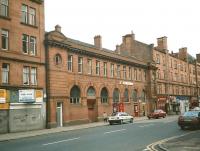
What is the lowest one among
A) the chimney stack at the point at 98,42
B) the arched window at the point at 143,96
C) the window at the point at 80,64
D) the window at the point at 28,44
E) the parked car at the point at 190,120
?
the parked car at the point at 190,120

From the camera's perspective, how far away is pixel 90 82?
148ft

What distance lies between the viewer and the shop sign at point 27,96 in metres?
33.2

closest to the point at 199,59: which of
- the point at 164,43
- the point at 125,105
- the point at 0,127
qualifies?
the point at 164,43

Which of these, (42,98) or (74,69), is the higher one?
(74,69)

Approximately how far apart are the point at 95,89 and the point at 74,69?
215 inches

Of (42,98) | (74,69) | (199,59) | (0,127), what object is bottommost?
(0,127)

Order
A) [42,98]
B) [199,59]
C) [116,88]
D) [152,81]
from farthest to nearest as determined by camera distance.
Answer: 1. [199,59]
2. [152,81]
3. [116,88]
4. [42,98]

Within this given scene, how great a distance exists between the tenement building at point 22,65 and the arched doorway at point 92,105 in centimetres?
1016

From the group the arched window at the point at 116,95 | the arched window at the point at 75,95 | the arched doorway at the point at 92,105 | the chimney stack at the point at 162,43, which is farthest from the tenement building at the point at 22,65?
the chimney stack at the point at 162,43

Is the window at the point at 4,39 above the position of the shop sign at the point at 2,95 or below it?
above

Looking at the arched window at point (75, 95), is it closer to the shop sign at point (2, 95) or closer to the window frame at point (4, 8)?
the shop sign at point (2, 95)

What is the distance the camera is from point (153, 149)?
15859 mm

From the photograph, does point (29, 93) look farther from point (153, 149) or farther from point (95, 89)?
point (153, 149)

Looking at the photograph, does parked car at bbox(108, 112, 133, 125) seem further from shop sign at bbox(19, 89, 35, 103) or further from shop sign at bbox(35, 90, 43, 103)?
shop sign at bbox(19, 89, 35, 103)
